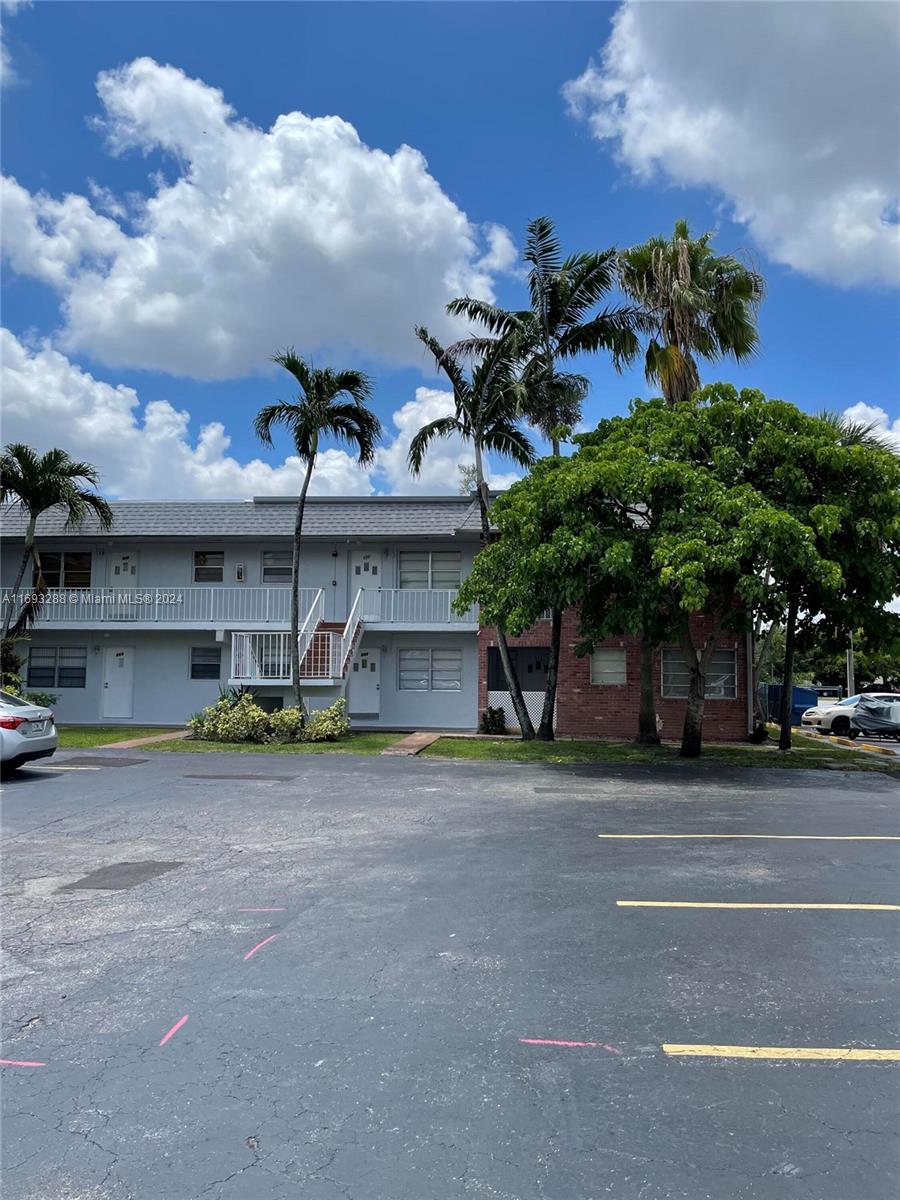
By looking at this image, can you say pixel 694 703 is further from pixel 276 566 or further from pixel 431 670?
pixel 276 566

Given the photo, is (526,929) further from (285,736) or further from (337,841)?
(285,736)

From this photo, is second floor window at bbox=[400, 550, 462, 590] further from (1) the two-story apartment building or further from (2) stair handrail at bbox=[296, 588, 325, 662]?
(2) stair handrail at bbox=[296, 588, 325, 662]

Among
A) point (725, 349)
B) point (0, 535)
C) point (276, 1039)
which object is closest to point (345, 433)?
point (725, 349)

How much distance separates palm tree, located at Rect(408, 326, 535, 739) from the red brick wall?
2.79 m

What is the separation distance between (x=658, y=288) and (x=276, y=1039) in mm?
17411

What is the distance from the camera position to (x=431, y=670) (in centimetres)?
2459

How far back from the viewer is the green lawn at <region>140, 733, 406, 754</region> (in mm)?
17938

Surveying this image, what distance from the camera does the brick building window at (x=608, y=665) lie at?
23359 mm

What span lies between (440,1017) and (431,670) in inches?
792

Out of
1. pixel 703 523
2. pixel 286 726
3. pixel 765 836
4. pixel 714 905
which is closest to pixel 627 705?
pixel 286 726

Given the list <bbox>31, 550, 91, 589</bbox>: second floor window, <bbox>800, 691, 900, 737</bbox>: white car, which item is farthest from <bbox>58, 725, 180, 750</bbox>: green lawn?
<bbox>800, 691, 900, 737</bbox>: white car

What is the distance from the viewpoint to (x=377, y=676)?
2448 cm

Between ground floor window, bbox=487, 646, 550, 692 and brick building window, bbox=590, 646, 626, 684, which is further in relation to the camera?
ground floor window, bbox=487, 646, 550, 692

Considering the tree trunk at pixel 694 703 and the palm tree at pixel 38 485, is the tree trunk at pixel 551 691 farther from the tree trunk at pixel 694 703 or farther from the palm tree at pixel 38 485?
the palm tree at pixel 38 485
